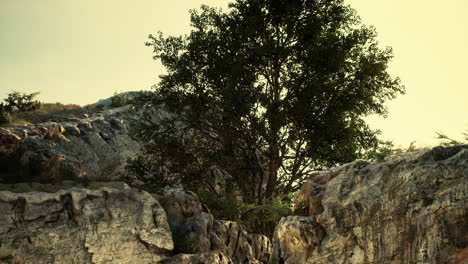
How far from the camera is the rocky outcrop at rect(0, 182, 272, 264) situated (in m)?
14.8

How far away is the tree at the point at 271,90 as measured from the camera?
25.2 meters

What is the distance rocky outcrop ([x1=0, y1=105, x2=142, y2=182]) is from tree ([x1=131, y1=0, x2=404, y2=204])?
7.43 feet

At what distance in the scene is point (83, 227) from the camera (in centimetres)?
1586

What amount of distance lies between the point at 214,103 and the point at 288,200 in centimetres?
720

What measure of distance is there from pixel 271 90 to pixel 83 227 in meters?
14.9

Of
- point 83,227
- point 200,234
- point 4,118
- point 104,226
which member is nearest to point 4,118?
point 4,118

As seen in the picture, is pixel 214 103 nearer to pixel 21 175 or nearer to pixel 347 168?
Result: pixel 21 175

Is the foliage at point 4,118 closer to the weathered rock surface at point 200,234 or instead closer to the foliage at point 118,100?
the foliage at point 118,100

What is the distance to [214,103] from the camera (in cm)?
2733

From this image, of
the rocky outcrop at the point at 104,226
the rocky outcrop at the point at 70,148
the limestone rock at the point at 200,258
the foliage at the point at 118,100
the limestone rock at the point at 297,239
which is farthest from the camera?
the foliage at the point at 118,100

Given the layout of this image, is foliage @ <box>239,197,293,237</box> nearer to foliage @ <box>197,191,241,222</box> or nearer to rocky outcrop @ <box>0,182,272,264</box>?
foliage @ <box>197,191,241,222</box>

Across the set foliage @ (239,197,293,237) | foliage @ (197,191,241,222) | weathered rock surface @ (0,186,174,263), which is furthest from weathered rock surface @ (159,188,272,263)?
foliage @ (239,197,293,237)

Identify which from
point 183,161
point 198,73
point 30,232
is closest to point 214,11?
point 198,73

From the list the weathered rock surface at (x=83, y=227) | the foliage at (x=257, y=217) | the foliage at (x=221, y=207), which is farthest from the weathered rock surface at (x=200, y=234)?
the foliage at (x=257, y=217)
